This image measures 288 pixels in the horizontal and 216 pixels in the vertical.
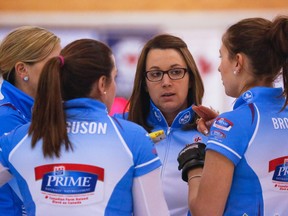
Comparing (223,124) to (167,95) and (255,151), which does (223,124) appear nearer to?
(255,151)

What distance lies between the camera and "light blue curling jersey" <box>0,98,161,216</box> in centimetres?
184

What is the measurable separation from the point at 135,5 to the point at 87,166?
12.8 feet

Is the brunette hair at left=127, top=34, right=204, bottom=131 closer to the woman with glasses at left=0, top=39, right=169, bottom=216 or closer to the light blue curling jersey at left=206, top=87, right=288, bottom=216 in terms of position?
the light blue curling jersey at left=206, top=87, right=288, bottom=216

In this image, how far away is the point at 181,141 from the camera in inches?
101

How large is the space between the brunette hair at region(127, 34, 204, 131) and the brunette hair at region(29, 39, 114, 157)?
0.74 metres

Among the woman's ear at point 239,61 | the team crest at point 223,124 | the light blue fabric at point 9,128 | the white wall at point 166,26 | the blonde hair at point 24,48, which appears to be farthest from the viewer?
the white wall at point 166,26

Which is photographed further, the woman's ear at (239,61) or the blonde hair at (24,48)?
the blonde hair at (24,48)

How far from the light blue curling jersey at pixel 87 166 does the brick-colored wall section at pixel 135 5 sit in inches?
149

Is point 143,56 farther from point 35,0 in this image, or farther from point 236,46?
point 35,0

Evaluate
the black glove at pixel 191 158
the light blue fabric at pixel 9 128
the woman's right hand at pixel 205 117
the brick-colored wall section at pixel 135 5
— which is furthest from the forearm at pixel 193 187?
the brick-colored wall section at pixel 135 5

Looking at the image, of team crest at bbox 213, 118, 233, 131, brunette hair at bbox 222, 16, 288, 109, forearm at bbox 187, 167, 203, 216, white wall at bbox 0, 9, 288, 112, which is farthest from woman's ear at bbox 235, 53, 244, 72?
white wall at bbox 0, 9, 288, 112

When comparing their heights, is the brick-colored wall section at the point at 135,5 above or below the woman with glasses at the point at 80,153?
above

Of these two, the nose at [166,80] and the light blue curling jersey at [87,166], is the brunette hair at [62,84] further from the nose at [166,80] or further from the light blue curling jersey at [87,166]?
the nose at [166,80]

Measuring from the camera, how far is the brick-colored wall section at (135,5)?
5.55m
